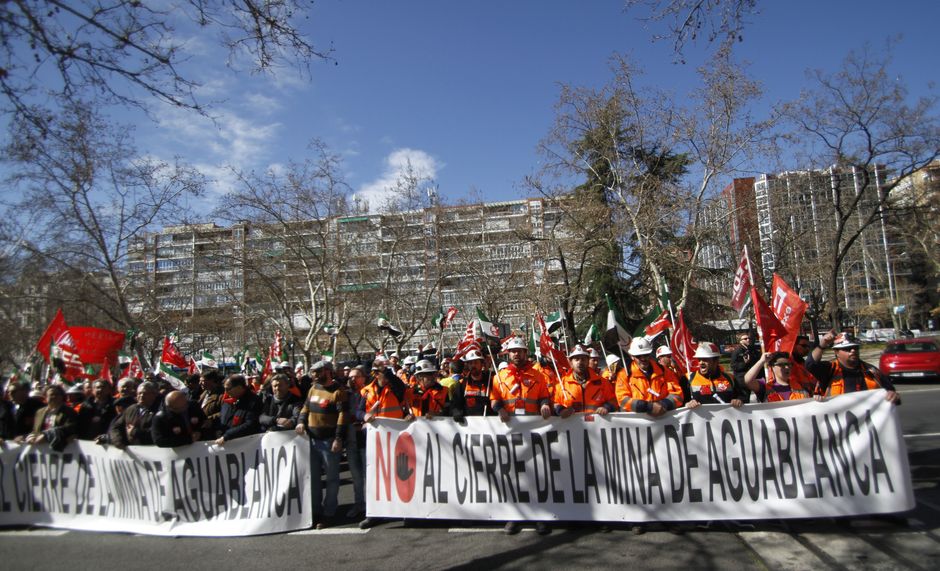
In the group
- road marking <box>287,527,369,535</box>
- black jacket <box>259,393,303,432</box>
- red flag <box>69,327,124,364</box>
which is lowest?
road marking <box>287,527,369,535</box>

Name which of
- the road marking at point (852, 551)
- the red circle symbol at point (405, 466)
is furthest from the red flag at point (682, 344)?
the red circle symbol at point (405, 466)

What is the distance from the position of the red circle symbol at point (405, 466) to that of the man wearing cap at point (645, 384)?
2.30 metres

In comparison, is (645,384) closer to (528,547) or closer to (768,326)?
(768,326)

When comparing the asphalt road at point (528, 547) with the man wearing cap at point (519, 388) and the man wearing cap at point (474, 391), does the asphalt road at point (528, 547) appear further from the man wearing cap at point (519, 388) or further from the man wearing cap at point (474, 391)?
the man wearing cap at point (474, 391)

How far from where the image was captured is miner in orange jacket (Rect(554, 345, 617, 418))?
609cm

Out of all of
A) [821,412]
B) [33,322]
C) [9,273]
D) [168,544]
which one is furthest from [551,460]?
[33,322]

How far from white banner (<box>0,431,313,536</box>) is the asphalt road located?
0.20m

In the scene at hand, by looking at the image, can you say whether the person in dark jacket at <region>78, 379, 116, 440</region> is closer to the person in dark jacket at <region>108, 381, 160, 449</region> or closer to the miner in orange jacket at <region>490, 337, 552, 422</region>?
the person in dark jacket at <region>108, 381, 160, 449</region>

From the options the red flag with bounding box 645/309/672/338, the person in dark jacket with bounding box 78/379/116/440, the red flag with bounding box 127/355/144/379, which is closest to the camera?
the person in dark jacket with bounding box 78/379/116/440

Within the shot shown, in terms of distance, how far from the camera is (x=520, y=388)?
627 cm

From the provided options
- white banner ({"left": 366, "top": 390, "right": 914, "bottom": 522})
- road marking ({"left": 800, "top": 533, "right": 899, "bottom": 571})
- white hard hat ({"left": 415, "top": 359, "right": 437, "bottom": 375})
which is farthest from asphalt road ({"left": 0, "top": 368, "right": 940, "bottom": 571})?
white hard hat ({"left": 415, "top": 359, "right": 437, "bottom": 375})

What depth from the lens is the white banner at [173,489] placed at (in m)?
6.12

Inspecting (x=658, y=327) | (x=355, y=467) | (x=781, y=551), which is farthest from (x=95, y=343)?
(x=781, y=551)

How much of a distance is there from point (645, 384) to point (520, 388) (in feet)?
4.34
